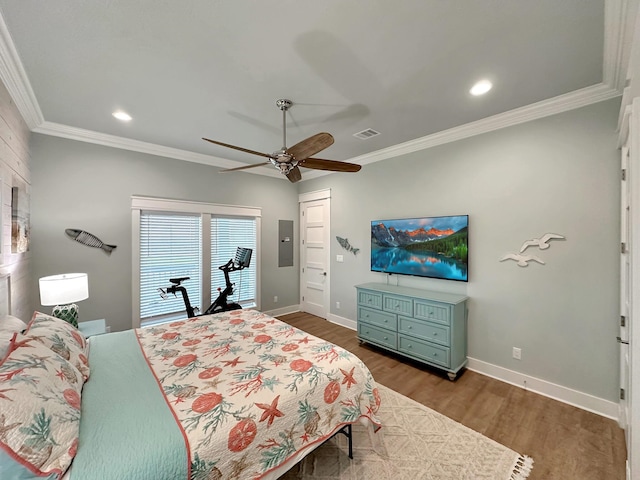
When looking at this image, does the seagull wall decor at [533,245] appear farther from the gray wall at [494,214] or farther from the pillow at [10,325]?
the pillow at [10,325]

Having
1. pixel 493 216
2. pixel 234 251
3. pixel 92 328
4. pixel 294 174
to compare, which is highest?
pixel 294 174

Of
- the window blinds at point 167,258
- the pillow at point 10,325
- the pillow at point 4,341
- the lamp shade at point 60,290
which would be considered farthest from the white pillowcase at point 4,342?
the window blinds at point 167,258

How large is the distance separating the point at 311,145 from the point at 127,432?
1950 mm

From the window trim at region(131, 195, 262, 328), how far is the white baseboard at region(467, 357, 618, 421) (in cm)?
352

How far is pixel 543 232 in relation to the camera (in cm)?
249

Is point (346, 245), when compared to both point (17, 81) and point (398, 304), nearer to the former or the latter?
point (398, 304)

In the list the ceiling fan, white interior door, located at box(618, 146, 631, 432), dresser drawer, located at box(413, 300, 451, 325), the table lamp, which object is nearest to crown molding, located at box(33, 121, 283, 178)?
the table lamp

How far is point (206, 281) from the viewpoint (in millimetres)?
4113

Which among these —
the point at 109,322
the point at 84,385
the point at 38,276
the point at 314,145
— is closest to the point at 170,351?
the point at 84,385

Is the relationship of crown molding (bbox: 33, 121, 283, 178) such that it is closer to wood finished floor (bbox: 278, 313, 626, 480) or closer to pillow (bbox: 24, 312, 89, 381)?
pillow (bbox: 24, 312, 89, 381)

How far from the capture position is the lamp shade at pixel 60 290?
2.30 meters

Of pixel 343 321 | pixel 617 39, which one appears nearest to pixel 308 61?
pixel 617 39

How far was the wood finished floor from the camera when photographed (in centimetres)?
173

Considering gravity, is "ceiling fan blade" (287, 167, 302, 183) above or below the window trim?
above
